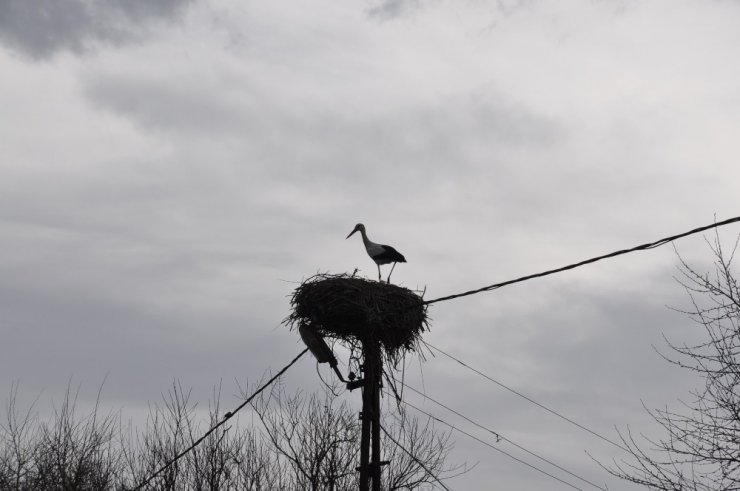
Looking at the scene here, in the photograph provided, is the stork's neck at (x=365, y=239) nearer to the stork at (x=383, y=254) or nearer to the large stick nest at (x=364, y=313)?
the stork at (x=383, y=254)

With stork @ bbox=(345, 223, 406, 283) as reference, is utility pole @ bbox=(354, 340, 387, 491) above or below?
below

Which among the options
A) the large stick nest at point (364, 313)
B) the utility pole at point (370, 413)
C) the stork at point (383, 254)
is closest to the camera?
the utility pole at point (370, 413)

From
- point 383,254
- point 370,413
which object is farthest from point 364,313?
point 383,254

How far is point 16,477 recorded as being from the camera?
15422 mm

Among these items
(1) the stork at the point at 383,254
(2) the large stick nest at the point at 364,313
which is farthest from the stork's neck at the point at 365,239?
(2) the large stick nest at the point at 364,313

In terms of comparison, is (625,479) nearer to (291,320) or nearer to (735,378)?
(735,378)

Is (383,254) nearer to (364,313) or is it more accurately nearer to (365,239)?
(365,239)

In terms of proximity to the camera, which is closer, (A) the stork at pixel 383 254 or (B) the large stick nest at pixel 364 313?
(B) the large stick nest at pixel 364 313

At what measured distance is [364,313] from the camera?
10.2 metres

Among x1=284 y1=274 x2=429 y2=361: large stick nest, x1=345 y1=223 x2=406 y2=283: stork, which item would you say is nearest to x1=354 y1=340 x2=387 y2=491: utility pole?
x1=284 y1=274 x2=429 y2=361: large stick nest

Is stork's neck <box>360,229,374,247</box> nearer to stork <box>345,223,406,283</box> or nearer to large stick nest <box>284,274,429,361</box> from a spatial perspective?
stork <box>345,223,406,283</box>

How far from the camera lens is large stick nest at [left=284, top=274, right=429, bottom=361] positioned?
1022 centimetres

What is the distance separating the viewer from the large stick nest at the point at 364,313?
1022 cm

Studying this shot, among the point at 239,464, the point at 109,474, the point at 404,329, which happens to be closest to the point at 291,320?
the point at 404,329
